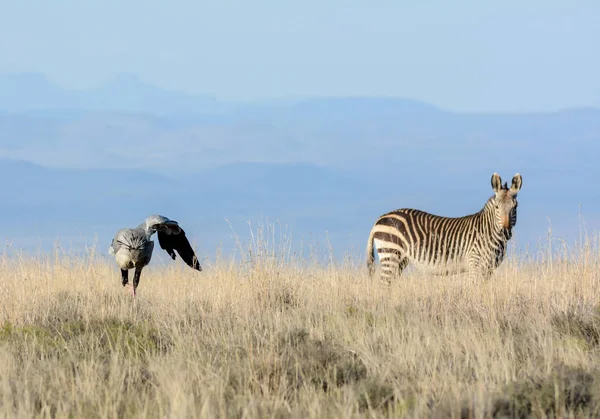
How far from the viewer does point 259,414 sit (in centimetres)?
564

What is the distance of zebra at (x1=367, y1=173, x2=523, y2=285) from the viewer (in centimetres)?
1261

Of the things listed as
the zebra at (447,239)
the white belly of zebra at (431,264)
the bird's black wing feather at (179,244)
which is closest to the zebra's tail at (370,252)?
the zebra at (447,239)

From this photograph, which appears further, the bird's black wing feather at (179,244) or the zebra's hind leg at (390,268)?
the zebra's hind leg at (390,268)

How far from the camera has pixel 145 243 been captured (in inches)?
500

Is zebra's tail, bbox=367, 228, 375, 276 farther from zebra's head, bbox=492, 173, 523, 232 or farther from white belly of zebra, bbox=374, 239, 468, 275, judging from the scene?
zebra's head, bbox=492, 173, 523, 232

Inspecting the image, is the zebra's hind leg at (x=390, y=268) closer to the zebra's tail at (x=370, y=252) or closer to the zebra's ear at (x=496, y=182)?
the zebra's tail at (x=370, y=252)

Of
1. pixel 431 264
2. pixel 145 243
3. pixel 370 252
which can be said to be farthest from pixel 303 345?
pixel 370 252

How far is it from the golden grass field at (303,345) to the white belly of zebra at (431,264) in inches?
22.2

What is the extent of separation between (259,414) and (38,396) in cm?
177

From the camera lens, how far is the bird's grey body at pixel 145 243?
1259cm

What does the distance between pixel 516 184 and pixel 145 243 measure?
547cm

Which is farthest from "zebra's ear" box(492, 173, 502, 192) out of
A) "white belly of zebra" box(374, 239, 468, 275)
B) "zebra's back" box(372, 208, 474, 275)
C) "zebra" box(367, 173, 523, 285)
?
"white belly of zebra" box(374, 239, 468, 275)

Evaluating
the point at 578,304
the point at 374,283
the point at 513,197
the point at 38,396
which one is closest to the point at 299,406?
the point at 38,396

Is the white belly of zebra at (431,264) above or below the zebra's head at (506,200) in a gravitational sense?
below
